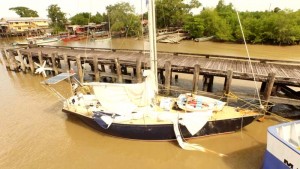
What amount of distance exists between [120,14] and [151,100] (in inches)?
1961

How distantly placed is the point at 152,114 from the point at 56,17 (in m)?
77.9

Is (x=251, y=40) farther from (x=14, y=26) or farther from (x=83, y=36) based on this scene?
(x=14, y=26)

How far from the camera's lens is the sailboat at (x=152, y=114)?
1023 cm

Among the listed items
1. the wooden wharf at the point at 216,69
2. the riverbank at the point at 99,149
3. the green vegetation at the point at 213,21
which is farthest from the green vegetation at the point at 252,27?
the riverbank at the point at 99,149

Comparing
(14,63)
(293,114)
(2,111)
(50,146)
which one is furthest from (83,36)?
(293,114)

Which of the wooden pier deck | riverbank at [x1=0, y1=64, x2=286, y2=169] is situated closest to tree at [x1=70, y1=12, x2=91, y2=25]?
the wooden pier deck

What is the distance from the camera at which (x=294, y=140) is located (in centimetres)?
814

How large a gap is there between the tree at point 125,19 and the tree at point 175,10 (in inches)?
305

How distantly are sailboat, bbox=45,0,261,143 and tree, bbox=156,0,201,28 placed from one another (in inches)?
1912

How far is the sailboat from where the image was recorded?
10.2m

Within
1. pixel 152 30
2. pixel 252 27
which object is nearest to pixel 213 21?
pixel 252 27

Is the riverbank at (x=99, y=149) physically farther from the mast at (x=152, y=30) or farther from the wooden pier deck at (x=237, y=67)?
the mast at (x=152, y=30)

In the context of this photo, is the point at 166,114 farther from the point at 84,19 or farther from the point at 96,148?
the point at 84,19

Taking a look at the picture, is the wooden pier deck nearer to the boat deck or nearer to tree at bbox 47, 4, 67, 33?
the boat deck
